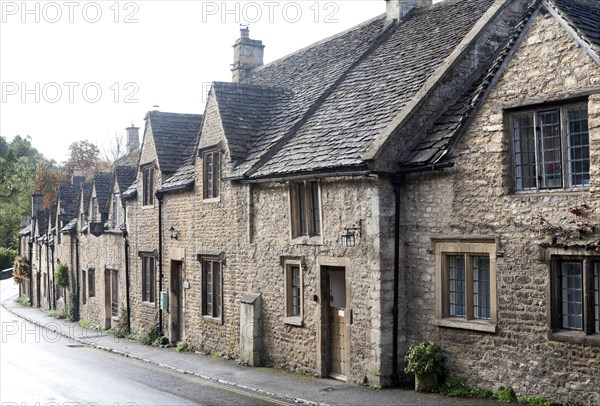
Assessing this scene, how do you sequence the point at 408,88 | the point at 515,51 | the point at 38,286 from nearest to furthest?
the point at 515,51
the point at 408,88
the point at 38,286

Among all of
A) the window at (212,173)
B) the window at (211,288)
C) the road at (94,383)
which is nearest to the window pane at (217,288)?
the window at (211,288)

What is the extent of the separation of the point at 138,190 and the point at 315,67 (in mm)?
8871

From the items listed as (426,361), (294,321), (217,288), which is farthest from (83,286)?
(426,361)

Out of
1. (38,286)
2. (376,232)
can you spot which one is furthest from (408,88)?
(38,286)

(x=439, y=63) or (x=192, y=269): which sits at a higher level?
(x=439, y=63)

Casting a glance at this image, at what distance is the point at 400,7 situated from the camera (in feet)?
76.4

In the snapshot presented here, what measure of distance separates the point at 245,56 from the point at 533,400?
23108 mm

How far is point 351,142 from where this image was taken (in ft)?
55.2

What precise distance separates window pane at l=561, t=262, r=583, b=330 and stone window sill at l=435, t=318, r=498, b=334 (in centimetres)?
139

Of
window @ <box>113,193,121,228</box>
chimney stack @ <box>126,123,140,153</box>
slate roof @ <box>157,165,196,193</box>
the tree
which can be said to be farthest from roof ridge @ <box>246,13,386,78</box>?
the tree

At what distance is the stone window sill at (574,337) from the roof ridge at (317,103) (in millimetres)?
9521

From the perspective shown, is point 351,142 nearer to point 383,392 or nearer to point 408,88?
point 408,88

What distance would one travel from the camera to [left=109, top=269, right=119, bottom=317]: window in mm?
32731

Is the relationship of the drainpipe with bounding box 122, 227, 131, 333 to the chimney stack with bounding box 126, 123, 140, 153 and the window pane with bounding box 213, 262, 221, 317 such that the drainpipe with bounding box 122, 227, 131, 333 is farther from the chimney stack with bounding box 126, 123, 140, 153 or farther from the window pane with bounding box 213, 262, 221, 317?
the chimney stack with bounding box 126, 123, 140, 153
